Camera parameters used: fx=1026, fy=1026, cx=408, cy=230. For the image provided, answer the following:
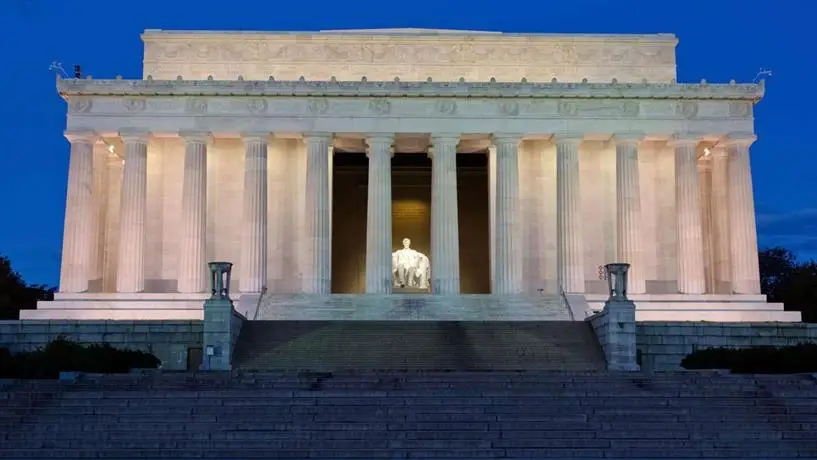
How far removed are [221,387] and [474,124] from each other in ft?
93.7

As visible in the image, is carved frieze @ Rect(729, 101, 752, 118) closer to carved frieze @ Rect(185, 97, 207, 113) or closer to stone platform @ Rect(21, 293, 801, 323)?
stone platform @ Rect(21, 293, 801, 323)

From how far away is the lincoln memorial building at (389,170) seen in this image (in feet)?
183

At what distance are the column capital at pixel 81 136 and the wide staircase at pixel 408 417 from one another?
25.8 meters

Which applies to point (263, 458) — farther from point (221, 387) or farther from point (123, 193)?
point (123, 193)

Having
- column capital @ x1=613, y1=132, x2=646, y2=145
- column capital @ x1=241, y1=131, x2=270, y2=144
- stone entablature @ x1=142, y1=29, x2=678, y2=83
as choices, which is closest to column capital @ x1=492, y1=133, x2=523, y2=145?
stone entablature @ x1=142, y1=29, x2=678, y2=83

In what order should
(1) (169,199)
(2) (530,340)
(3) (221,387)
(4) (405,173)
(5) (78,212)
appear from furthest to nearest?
1. (4) (405,173)
2. (1) (169,199)
3. (5) (78,212)
4. (2) (530,340)
5. (3) (221,387)

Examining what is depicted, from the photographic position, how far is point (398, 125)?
5675cm

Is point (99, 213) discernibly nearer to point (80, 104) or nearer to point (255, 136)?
point (80, 104)

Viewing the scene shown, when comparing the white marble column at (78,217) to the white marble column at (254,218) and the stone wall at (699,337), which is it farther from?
the stone wall at (699,337)

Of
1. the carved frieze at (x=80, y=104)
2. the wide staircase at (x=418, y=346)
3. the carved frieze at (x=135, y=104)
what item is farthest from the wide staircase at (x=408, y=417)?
the carved frieze at (x=80, y=104)

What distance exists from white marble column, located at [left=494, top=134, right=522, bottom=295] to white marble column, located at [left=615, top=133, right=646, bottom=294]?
5727mm

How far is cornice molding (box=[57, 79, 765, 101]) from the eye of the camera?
56.2 m

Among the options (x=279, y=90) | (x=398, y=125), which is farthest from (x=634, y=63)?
(x=279, y=90)

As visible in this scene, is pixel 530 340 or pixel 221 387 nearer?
pixel 221 387
